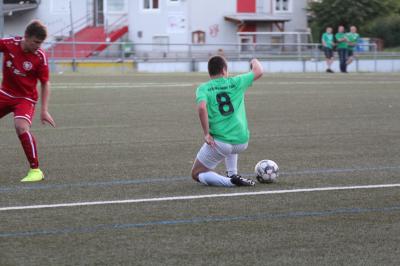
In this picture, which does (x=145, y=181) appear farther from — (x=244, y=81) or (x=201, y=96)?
(x=244, y=81)

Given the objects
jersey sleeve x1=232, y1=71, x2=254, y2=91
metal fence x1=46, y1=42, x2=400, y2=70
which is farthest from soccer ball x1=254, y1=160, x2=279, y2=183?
metal fence x1=46, y1=42, x2=400, y2=70

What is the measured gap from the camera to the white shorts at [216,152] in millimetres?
8742

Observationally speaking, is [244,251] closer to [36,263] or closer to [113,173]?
[36,263]

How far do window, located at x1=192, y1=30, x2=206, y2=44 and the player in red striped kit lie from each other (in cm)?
5443

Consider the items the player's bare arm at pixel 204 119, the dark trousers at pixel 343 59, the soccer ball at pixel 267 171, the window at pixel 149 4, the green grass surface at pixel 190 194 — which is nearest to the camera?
the green grass surface at pixel 190 194

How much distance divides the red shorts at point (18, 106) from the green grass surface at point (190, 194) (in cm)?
62

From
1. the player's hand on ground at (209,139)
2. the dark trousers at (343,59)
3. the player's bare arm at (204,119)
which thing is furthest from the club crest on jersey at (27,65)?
the dark trousers at (343,59)

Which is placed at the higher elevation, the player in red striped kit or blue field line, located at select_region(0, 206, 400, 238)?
the player in red striped kit

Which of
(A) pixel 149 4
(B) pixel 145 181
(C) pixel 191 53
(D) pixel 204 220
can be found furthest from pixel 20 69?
(A) pixel 149 4

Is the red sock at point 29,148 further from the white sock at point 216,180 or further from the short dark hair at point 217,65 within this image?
the short dark hair at point 217,65

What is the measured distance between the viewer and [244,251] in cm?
597

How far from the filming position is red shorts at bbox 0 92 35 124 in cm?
938

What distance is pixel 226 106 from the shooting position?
8.74m

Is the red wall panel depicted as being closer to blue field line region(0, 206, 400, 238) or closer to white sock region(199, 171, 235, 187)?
white sock region(199, 171, 235, 187)
